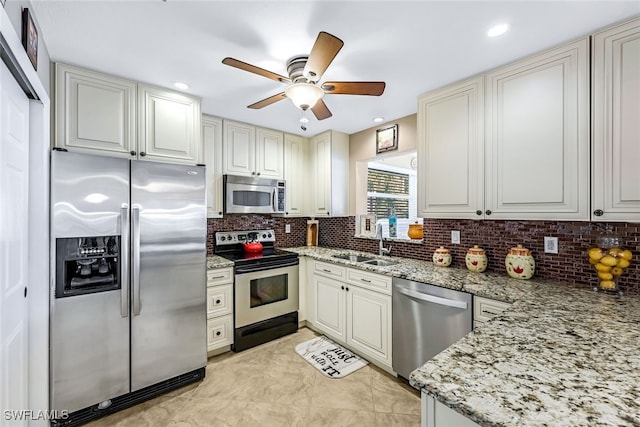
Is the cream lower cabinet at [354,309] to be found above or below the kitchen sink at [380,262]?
below

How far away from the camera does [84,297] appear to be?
182 centimetres

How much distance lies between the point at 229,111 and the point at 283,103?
2.00 feet

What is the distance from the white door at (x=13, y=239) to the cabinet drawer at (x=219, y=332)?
1.19m

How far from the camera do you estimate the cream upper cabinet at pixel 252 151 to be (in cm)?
303

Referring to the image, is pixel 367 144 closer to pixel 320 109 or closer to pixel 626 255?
pixel 320 109

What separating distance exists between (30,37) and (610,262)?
326cm

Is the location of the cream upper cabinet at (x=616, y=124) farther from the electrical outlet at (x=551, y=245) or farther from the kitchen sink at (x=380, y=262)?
the kitchen sink at (x=380, y=262)

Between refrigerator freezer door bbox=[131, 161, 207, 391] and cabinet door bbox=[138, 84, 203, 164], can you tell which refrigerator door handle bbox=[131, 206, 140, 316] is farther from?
cabinet door bbox=[138, 84, 203, 164]

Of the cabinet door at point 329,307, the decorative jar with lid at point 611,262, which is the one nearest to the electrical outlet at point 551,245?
the decorative jar with lid at point 611,262

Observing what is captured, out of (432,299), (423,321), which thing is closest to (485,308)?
(432,299)

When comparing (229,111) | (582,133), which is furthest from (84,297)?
(582,133)

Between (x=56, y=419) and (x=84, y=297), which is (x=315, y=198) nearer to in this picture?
(x=84, y=297)

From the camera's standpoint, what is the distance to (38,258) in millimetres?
1641

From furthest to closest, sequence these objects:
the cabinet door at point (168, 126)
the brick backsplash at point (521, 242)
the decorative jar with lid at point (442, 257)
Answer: the decorative jar with lid at point (442, 257), the cabinet door at point (168, 126), the brick backsplash at point (521, 242)
